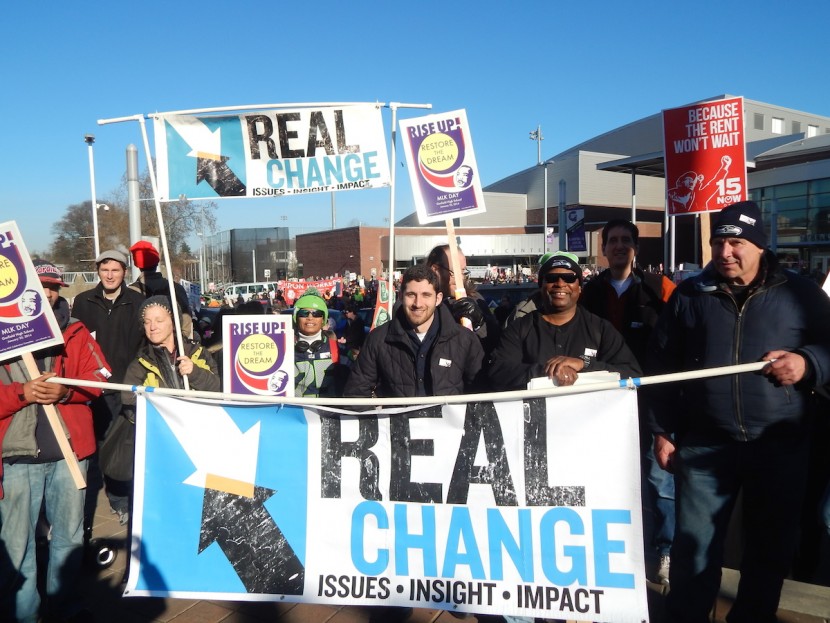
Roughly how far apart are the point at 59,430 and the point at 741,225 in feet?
11.3

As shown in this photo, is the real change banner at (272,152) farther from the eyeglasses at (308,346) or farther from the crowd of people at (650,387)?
the eyeglasses at (308,346)

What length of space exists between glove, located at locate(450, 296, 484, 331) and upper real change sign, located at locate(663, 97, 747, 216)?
1.92m

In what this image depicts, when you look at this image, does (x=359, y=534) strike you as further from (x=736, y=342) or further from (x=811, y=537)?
(x=811, y=537)

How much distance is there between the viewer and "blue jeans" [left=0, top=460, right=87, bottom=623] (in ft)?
10.3

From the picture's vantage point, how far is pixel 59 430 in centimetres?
316

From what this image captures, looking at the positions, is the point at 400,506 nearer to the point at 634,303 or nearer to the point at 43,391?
the point at 43,391

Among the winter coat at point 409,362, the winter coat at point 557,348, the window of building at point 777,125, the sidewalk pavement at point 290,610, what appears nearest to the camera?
the winter coat at point 557,348

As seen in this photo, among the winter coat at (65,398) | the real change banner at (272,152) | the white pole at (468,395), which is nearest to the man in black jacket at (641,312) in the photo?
the white pole at (468,395)

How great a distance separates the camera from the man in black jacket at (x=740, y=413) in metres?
2.75

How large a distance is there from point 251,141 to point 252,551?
2671 millimetres

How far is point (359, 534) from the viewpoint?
2891 millimetres

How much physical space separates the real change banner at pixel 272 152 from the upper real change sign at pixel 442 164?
550mm

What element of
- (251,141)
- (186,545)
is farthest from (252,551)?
(251,141)

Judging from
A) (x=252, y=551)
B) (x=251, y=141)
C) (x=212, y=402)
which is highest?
(x=251, y=141)
